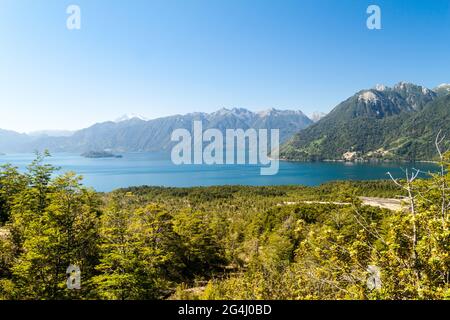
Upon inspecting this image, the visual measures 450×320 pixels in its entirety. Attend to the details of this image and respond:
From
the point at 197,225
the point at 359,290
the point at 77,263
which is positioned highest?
the point at 359,290

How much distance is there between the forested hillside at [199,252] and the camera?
4.84 m

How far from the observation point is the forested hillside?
4840mm

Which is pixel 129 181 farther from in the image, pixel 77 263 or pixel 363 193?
pixel 77 263

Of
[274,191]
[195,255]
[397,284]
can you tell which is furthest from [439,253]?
[274,191]

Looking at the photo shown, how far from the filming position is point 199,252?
22.3 meters

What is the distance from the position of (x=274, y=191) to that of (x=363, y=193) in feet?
92.6

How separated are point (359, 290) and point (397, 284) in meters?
0.74

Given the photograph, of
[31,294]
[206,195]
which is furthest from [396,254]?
[206,195]
